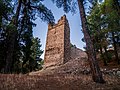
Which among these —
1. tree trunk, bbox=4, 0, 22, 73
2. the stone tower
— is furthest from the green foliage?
the stone tower

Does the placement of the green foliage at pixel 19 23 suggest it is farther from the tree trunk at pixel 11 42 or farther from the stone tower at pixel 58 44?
the stone tower at pixel 58 44

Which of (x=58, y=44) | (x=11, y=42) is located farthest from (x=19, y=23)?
(x=58, y=44)

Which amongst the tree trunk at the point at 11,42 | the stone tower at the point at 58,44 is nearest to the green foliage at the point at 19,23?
the tree trunk at the point at 11,42

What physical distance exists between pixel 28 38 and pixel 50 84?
1168 cm

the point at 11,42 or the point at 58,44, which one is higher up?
the point at 58,44

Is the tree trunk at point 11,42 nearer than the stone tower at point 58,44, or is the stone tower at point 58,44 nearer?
the tree trunk at point 11,42

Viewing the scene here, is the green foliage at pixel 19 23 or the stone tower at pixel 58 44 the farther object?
the stone tower at pixel 58 44

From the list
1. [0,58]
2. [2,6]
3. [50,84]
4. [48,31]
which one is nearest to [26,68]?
[48,31]

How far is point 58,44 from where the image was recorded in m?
35.1

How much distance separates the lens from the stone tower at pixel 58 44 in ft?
111

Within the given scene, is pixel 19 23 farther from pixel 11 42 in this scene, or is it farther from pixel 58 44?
pixel 58 44

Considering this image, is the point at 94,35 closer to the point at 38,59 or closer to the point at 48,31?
the point at 48,31

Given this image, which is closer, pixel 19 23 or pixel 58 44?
pixel 19 23

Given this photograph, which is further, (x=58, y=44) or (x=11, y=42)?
(x=58, y=44)
